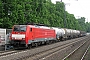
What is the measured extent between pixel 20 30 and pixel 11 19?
7769 mm

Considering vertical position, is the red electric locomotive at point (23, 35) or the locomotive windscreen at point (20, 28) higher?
the locomotive windscreen at point (20, 28)

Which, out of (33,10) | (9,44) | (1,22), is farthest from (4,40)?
(33,10)

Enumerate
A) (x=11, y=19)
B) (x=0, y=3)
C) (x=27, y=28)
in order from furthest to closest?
(x=11, y=19), (x=0, y=3), (x=27, y=28)

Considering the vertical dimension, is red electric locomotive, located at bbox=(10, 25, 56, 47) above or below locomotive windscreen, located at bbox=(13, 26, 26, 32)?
below

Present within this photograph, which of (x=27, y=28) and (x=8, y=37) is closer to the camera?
(x=27, y=28)

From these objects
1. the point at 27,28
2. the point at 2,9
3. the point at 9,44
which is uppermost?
the point at 2,9

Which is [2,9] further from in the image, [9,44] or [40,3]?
[40,3]

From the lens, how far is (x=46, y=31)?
37.1m

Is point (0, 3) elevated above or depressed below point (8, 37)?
above

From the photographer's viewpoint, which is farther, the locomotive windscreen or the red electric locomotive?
the locomotive windscreen

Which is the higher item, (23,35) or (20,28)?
(20,28)

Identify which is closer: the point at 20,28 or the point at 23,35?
the point at 23,35

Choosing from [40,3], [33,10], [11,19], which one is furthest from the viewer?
[40,3]

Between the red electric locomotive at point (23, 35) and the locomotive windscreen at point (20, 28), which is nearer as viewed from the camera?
the red electric locomotive at point (23, 35)
